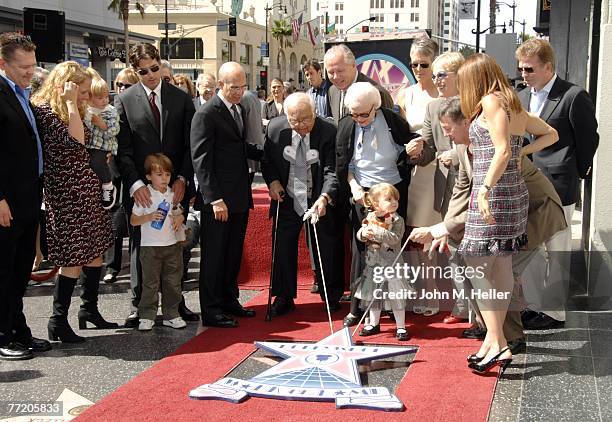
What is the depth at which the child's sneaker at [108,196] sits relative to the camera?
17.3 feet

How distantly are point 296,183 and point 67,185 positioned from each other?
1.63m

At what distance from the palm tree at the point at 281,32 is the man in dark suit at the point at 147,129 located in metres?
76.3

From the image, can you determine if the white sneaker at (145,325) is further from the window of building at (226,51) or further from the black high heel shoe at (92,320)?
the window of building at (226,51)

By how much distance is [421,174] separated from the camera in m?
5.66

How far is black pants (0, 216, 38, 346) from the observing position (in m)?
4.66

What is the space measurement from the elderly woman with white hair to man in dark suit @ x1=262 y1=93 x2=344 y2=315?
0.55 ft

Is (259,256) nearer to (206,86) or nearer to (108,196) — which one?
(108,196)

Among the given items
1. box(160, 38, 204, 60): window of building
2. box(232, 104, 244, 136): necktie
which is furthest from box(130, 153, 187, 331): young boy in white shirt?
box(160, 38, 204, 60): window of building

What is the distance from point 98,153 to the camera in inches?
207

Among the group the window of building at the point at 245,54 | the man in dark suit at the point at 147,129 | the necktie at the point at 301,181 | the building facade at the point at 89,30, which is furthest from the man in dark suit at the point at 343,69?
the window of building at the point at 245,54

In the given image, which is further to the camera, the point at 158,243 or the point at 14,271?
the point at 158,243

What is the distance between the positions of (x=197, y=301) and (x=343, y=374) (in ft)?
8.06

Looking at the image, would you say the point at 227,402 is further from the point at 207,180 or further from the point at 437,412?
the point at 207,180

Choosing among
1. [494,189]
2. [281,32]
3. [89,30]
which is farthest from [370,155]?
[281,32]
